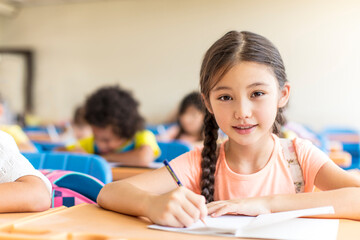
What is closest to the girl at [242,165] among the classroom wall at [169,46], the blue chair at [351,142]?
the blue chair at [351,142]

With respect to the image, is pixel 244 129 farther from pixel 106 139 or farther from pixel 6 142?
pixel 106 139

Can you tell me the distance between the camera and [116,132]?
2.92 metres

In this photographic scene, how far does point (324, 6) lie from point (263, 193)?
5.77 metres

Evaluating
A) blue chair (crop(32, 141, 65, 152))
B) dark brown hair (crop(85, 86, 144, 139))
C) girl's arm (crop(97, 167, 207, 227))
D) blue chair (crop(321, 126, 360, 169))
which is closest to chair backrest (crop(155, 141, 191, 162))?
dark brown hair (crop(85, 86, 144, 139))

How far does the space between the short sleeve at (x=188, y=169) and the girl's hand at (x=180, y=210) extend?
441 mm

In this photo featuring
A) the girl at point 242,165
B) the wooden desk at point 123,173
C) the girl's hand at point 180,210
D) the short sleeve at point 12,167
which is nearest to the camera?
the girl's hand at point 180,210

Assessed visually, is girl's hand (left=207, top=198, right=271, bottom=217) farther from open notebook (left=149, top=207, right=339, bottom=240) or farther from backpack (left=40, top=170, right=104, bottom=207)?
backpack (left=40, top=170, right=104, bottom=207)

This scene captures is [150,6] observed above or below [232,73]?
above

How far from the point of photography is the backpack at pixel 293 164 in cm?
129

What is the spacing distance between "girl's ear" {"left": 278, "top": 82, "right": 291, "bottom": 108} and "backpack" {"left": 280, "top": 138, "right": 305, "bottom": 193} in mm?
120

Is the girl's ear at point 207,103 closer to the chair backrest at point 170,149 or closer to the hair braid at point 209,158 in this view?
the hair braid at point 209,158

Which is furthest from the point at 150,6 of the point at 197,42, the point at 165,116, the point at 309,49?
the point at 309,49

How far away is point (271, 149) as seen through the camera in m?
1.35

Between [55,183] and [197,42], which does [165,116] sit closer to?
[197,42]
